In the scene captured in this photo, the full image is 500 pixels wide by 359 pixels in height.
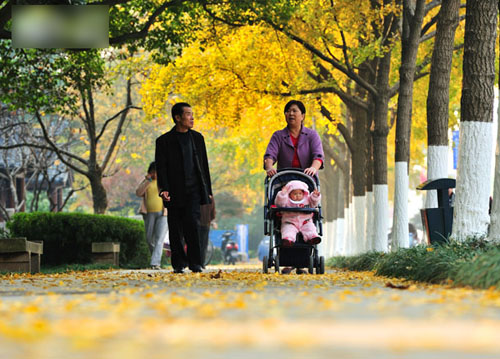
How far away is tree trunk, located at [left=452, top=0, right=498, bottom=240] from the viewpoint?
38.1 ft

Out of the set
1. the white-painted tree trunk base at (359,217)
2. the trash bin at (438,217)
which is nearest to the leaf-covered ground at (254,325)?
the trash bin at (438,217)

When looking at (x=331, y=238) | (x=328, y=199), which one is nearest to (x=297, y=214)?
(x=331, y=238)

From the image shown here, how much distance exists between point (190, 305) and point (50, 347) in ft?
7.35

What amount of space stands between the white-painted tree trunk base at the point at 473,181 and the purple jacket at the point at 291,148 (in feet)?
5.99

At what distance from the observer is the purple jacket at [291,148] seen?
1253 centimetres

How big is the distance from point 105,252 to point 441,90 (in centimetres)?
734

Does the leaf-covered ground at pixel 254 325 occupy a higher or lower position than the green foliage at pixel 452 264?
lower

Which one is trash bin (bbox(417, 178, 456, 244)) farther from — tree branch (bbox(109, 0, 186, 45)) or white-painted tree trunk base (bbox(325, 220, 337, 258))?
white-painted tree trunk base (bbox(325, 220, 337, 258))

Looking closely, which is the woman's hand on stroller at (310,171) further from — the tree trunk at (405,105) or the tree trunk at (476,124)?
the tree trunk at (405,105)

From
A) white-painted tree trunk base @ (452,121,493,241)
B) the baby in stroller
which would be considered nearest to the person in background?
the baby in stroller

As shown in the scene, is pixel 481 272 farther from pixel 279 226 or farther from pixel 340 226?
pixel 340 226

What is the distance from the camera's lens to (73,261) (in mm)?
19391

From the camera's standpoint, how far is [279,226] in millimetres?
12422

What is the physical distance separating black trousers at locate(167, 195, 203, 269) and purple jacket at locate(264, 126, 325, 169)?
3.76ft
